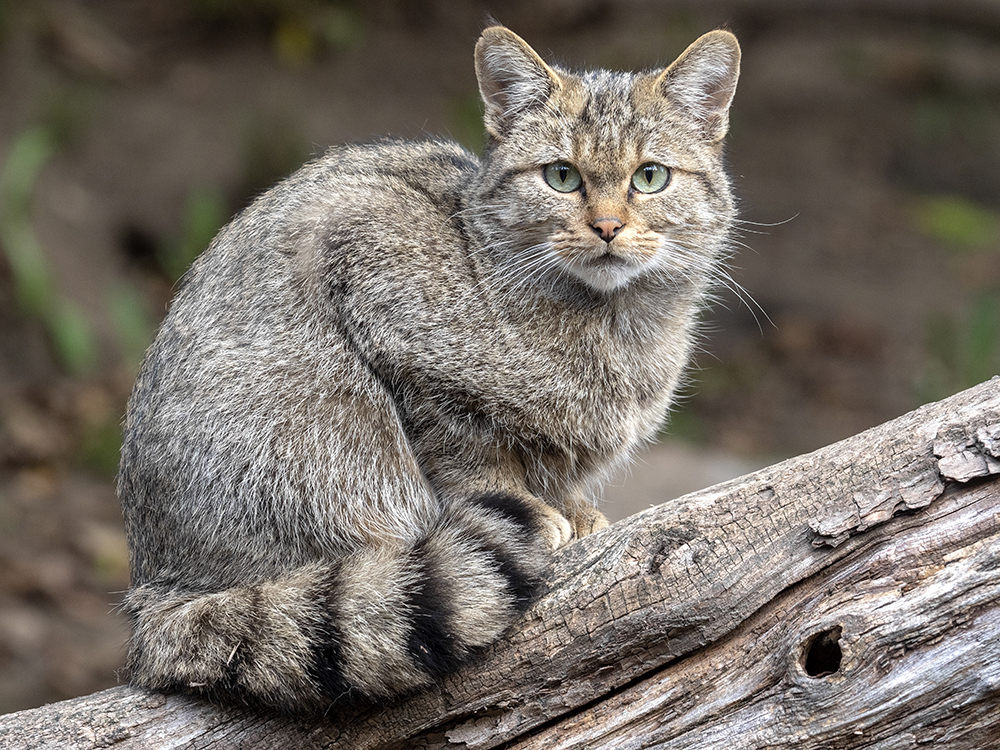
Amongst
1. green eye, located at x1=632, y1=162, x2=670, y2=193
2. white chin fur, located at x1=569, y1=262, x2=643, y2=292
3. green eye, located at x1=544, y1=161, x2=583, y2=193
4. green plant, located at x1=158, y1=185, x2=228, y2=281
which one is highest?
green plant, located at x1=158, y1=185, x2=228, y2=281

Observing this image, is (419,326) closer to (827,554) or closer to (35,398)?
(827,554)

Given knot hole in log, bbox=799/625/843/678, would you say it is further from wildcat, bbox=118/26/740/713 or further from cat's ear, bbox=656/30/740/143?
cat's ear, bbox=656/30/740/143

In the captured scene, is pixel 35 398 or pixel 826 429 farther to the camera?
pixel 826 429

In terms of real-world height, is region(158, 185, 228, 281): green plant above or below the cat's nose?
above

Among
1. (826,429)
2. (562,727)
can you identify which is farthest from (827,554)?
(826,429)

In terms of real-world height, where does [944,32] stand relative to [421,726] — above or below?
above

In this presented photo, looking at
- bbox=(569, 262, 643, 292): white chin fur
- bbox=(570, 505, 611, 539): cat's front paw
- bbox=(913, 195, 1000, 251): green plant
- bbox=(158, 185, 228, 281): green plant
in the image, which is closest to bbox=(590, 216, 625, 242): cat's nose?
bbox=(569, 262, 643, 292): white chin fur

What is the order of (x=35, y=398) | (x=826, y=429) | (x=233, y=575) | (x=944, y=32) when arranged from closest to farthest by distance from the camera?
(x=233, y=575), (x=35, y=398), (x=826, y=429), (x=944, y=32)

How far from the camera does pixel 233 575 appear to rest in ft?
9.95

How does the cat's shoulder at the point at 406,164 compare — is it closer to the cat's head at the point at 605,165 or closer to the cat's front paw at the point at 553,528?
the cat's head at the point at 605,165

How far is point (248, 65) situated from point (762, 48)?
5443mm

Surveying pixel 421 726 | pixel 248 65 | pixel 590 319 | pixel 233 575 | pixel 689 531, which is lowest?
pixel 421 726

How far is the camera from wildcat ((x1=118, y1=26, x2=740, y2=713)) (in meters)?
2.89

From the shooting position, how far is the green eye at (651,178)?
323 centimetres
